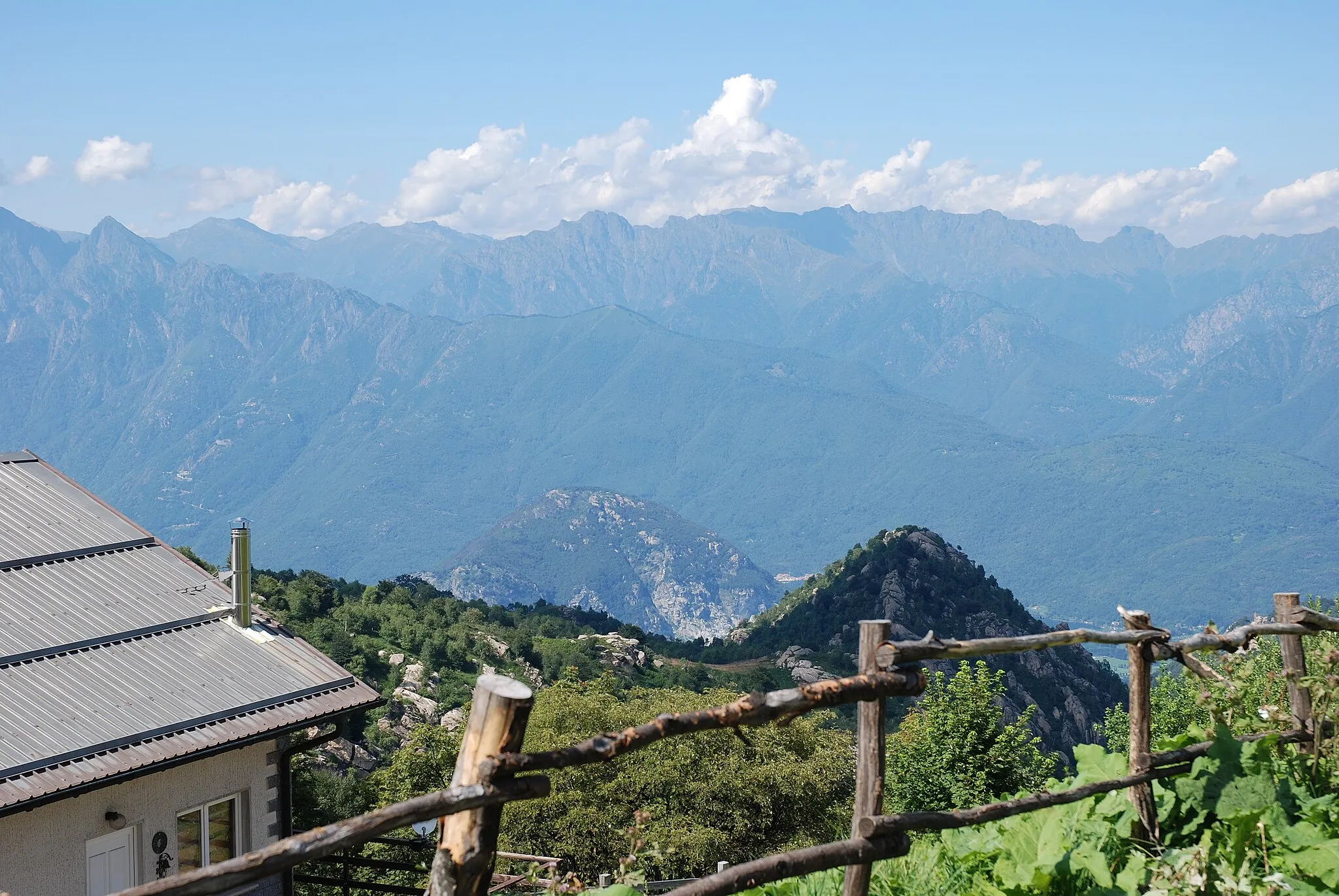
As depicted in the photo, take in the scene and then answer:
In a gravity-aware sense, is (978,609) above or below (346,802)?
above

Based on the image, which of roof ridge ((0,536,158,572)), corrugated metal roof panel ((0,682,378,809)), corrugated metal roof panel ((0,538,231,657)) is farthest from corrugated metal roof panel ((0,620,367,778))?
roof ridge ((0,536,158,572))

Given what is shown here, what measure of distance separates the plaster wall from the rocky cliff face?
48.5 metres

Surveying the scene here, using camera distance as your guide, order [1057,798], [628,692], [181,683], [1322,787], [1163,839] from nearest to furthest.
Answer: [1057,798], [1163,839], [1322,787], [181,683], [628,692]

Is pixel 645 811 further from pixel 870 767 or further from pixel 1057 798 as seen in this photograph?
pixel 1057 798

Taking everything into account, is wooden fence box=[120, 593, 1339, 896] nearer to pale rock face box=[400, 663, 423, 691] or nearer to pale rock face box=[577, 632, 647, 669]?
pale rock face box=[400, 663, 423, 691]

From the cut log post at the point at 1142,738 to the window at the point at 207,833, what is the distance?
784cm

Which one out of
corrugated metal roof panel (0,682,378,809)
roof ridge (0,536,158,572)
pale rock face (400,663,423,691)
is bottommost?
pale rock face (400,663,423,691)

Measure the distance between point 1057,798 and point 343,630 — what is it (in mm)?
44475

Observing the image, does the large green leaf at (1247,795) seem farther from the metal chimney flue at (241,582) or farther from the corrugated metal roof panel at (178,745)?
the metal chimney flue at (241,582)

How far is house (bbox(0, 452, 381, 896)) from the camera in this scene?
902cm

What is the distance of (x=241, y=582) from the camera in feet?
38.3

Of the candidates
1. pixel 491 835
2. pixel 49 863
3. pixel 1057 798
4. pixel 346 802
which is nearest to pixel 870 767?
pixel 1057 798

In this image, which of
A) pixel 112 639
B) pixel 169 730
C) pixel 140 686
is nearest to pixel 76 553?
pixel 112 639

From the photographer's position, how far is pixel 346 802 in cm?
2772
